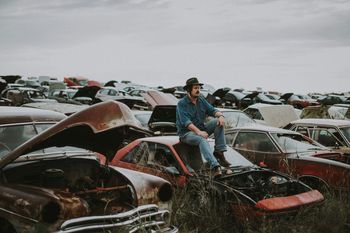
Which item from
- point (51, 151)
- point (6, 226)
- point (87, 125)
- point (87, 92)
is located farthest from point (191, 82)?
point (87, 92)

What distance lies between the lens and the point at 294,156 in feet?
24.1

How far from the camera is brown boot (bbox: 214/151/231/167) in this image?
6195 millimetres

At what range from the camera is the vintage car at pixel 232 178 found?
4945 mm

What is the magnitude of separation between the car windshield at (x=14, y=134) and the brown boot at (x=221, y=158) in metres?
2.81

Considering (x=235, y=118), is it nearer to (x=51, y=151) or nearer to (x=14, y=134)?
(x=51, y=151)

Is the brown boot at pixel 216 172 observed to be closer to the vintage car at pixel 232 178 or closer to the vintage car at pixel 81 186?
the vintage car at pixel 232 178

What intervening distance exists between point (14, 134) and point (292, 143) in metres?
5.37

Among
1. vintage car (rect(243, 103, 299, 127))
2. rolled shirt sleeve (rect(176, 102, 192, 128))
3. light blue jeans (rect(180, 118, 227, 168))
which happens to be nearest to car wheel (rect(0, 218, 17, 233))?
light blue jeans (rect(180, 118, 227, 168))

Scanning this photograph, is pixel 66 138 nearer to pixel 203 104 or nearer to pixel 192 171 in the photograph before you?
pixel 192 171

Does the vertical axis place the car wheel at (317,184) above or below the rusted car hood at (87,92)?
below

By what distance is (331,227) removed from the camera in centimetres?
531

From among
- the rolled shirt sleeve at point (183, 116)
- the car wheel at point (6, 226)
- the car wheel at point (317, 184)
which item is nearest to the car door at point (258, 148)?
the car wheel at point (317, 184)

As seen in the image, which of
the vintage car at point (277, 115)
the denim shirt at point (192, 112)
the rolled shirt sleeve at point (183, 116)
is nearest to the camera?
the rolled shirt sleeve at point (183, 116)

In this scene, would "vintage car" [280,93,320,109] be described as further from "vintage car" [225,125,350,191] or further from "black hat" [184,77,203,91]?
"black hat" [184,77,203,91]
